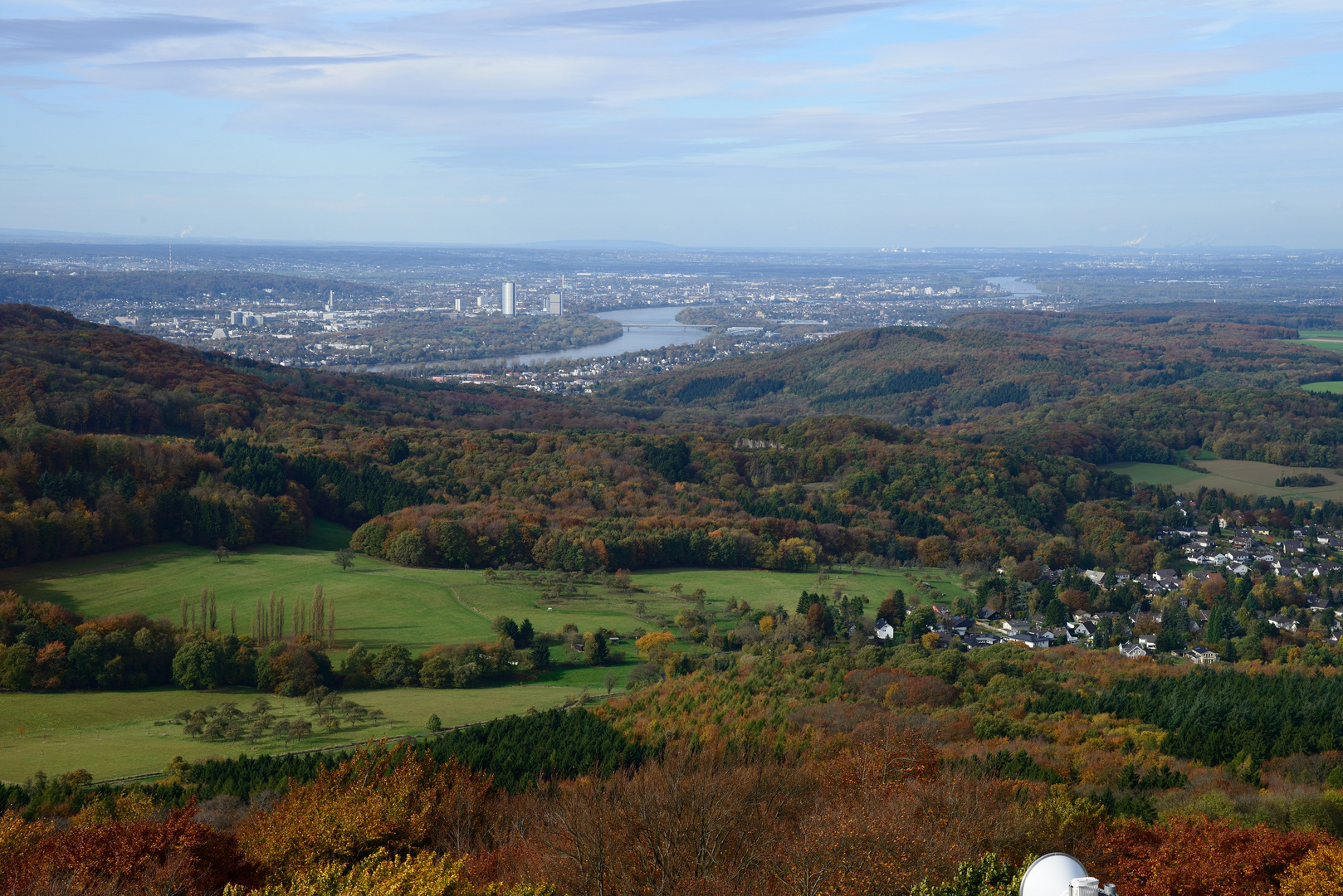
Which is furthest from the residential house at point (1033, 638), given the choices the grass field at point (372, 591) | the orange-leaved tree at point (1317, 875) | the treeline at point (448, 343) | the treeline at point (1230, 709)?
the treeline at point (448, 343)

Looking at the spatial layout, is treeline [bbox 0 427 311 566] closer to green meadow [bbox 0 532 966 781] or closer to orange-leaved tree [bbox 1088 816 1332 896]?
green meadow [bbox 0 532 966 781]

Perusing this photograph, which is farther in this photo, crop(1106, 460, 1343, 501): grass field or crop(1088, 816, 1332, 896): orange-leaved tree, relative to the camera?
crop(1106, 460, 1343, 501): grass field

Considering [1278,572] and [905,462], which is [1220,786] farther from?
[905,462]

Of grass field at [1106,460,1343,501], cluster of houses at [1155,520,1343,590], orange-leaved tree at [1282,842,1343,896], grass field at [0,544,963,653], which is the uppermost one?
orange-leaved tree at [1282,842,1343,896]

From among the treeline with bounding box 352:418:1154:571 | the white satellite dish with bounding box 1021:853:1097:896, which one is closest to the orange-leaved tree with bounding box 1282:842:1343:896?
the white satellite dish with bounding box 1021:853:1097:896

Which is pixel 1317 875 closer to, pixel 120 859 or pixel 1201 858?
pixel 1201 858

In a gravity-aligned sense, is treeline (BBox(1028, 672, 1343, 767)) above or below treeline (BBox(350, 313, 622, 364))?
below

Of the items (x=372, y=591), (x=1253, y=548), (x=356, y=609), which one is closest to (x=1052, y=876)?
(x=356, y=609)

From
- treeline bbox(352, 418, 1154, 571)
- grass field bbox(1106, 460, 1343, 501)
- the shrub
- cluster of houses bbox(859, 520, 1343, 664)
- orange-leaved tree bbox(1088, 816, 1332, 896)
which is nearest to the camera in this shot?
orange-leaved tree bbox(1088, 816, 1332, 896)
